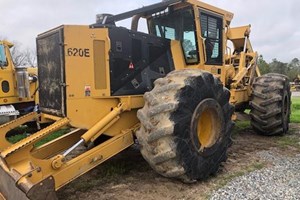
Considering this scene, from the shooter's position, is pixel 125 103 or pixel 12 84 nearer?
pixel 125 103

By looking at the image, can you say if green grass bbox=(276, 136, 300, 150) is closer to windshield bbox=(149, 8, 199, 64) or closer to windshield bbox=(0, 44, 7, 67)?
windshield bbox=(149, 8, 199, 64)

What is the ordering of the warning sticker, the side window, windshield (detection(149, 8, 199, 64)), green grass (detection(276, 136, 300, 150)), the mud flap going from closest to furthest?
the mud flap < the warning sticker < windshield (detection(149, 8, 199, 64)) < the side window < green grass (detection(276, 136, 300, 150))

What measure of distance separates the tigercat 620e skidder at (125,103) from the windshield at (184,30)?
2cm

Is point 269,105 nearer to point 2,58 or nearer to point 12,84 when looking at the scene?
point 12,84

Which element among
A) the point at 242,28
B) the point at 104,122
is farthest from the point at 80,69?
the point at 242,28

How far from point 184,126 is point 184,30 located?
233cm

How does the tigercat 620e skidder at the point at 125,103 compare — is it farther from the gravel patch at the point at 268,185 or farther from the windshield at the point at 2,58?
the windshield at the point at 2,58

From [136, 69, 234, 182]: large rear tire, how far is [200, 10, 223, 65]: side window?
1593mm

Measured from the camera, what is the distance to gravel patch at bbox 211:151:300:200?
163 inches

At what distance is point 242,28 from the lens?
8414 millimetres

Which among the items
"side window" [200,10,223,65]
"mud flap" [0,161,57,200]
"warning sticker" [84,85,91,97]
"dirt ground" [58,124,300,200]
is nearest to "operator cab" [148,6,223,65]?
"side window" [200,10,223,65]

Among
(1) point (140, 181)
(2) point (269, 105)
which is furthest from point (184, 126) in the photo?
(2) point (269, 105)

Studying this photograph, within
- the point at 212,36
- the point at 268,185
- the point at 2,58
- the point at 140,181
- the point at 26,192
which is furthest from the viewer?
the point at 2,58

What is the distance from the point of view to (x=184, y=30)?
234 inches
